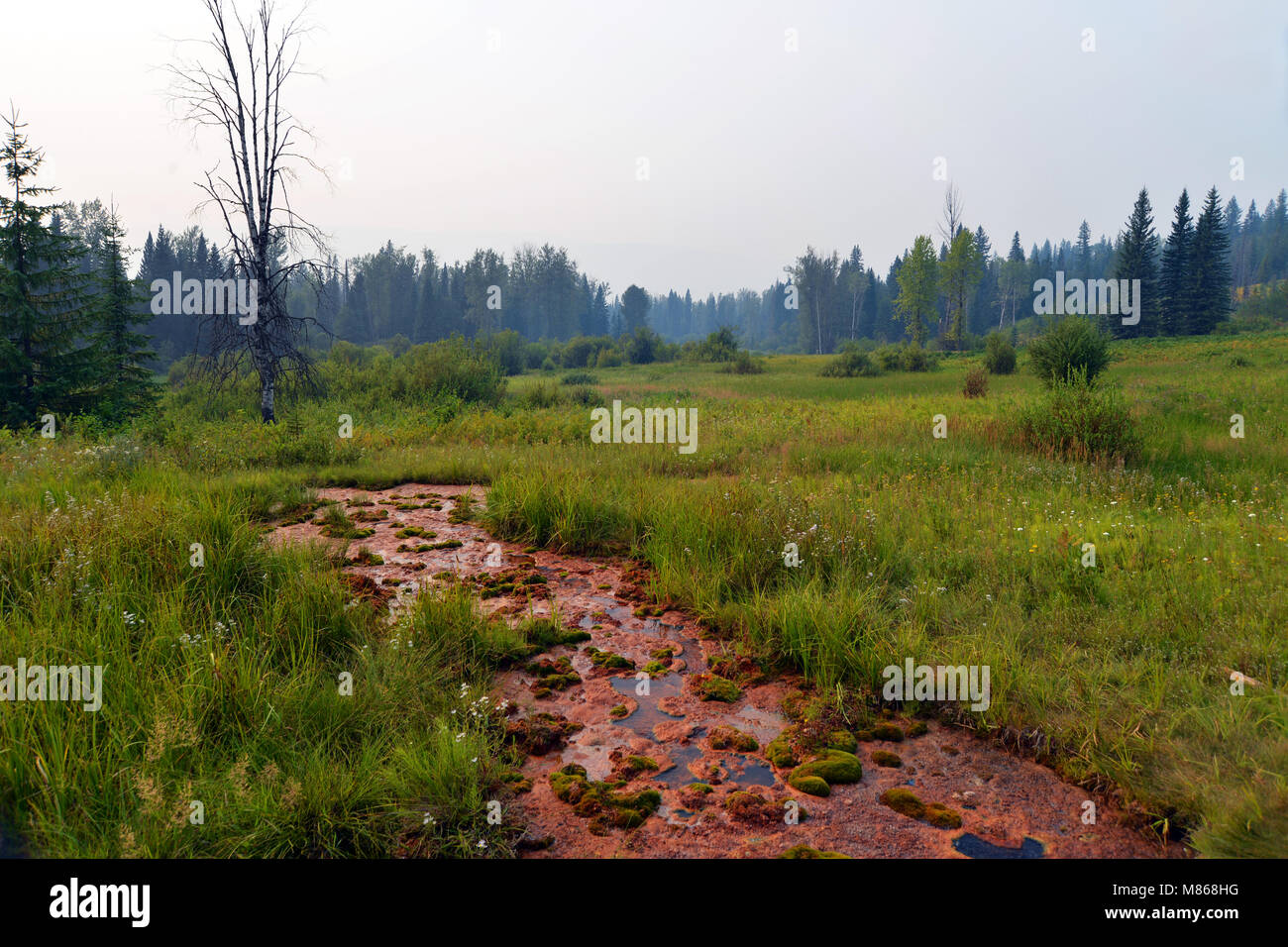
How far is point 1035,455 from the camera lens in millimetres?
11039

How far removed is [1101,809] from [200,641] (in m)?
4.49

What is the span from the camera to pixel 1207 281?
2032 inches

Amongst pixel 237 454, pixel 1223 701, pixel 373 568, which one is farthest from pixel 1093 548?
pixel 237 454

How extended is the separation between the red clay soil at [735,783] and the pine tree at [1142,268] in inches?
2435

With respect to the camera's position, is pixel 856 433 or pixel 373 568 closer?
pixel 373 568

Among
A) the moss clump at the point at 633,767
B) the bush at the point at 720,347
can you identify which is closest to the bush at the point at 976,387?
the moss clump at the point at 633,767

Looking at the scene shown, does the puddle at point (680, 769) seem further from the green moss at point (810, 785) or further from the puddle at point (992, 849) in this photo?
the puddle at point (992, 849)

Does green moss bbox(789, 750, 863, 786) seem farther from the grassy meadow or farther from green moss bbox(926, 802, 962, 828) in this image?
the grassy meadow

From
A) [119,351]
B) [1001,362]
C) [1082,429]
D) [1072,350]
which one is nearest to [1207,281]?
[1001,362]

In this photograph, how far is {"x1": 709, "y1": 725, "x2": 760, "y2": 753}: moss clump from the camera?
3473 millimetres

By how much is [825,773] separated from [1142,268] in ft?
215

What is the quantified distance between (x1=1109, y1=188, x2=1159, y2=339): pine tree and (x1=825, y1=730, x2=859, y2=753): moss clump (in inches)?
2444

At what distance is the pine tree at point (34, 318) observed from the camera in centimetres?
1975
